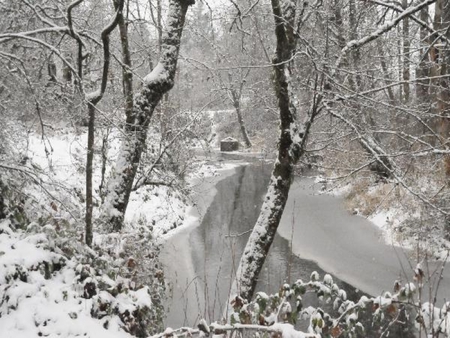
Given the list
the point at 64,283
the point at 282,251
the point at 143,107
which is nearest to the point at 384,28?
the point at 143,107

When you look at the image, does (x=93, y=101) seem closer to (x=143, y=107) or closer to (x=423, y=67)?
(x=143, y=107)

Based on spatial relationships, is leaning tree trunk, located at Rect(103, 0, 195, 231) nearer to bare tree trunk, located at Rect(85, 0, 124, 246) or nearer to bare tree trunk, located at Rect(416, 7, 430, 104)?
bare tree trunk, located at Rect(85, 0, 124, 246)

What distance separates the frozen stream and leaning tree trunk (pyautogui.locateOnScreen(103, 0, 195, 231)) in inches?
70.1

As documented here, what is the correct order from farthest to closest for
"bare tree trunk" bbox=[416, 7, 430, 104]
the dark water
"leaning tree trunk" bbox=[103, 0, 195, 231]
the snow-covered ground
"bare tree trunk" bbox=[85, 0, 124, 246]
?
the dark water → "bare tree trunk" bbox=[416, 7, 430, 104] → "leaning tree trunk" bbox=[103, 0, 195, 231] → "bare tree trunk" bbox=[85, 0, 124, 246] → the snow-covered ground

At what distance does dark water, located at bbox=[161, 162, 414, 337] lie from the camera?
786 cm

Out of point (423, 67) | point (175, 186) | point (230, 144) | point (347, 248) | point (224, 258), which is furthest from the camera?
point (230, 144)

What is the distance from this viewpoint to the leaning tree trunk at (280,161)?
537cm

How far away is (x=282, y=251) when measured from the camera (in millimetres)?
11102

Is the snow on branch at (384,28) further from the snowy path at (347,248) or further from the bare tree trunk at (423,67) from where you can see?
the snowy path at (347,248)

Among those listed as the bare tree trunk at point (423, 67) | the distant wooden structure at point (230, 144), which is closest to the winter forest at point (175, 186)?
the bare tree trunk at point (423, 67)

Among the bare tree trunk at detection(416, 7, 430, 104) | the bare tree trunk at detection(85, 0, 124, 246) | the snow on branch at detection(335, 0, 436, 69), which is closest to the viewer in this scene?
the bare tree trunk at detection(85, 0, 124, 246)

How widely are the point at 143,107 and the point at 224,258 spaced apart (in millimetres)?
6025

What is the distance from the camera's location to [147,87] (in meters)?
5.59

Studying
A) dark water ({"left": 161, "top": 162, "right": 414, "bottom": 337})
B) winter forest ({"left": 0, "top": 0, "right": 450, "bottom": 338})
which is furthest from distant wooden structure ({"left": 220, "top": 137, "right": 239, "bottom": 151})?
winter forest ({"left": 0, "top": 0, "right": 450, "bottom": 338})
